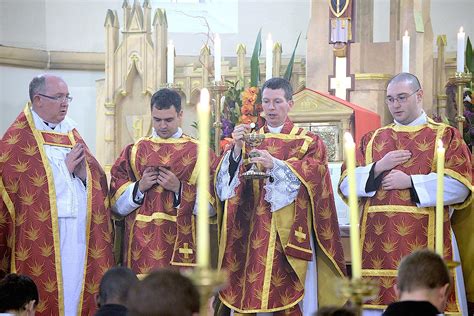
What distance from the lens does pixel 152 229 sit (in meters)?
7.53

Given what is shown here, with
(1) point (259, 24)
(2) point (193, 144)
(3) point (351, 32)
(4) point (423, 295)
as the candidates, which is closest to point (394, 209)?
(2) point (193, 144)

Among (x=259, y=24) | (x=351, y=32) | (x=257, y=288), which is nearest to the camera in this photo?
(x=257, y=288)

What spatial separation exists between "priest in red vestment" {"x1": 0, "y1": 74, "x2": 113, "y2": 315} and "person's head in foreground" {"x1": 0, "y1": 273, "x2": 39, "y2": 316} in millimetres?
1198

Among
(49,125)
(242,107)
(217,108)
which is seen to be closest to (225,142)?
(217,108)

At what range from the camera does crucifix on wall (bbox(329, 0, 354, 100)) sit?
8.63 metres

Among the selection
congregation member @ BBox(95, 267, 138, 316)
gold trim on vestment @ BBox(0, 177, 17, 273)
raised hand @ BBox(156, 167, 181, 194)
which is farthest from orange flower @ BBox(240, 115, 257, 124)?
congregation member @ BBox(95, 267, 138, 316)

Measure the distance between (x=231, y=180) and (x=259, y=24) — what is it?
187 inches

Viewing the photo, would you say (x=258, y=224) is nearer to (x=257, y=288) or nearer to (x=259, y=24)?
(x=257, y=288)

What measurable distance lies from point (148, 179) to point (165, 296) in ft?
12.8

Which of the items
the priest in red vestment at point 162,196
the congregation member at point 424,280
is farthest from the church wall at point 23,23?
the congregation member at point 424,280

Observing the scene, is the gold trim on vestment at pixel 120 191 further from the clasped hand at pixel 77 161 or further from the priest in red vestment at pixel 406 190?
the priest in red vestment at pixel 406 190

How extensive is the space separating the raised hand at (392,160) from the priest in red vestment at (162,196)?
3.44 feet

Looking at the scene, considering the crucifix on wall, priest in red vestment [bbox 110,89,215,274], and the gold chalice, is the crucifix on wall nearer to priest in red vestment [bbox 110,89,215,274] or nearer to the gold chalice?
priest in red vestment [bbox 110,89,215,274]

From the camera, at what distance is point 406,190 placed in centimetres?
725
